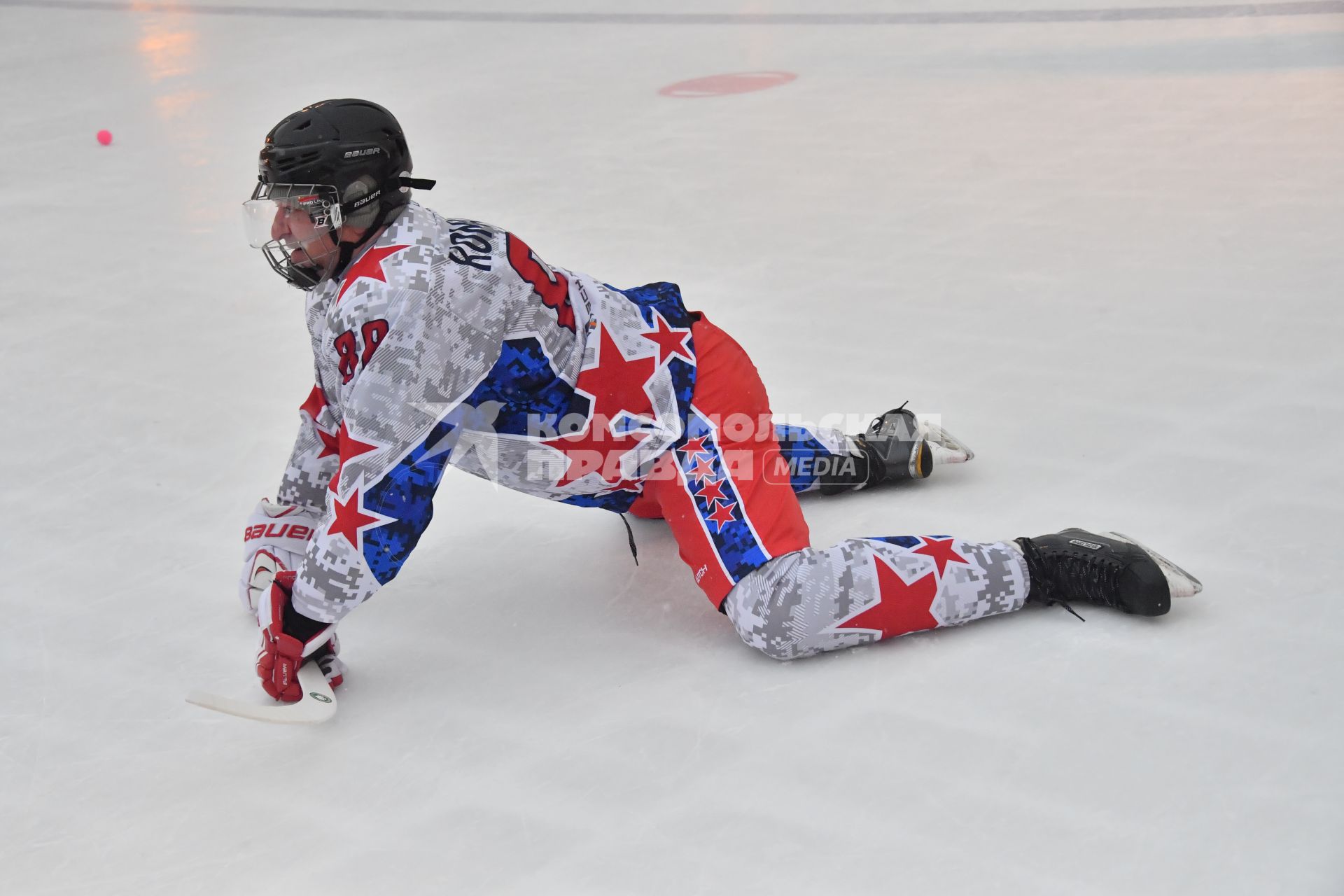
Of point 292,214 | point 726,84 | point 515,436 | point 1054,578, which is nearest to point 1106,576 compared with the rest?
point 1054,578

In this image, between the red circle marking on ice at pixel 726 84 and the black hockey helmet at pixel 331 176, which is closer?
the black hockey helmet at pixel 331 176

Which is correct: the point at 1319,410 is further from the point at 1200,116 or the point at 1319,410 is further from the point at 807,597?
the point at 1200,116

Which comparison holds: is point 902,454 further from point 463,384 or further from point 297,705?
point 297,705

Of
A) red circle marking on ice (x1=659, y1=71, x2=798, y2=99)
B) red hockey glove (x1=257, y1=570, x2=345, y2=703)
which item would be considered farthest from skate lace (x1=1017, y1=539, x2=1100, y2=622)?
red circle marking on ice (x1=659, y1=71, x2=798, y2=99)

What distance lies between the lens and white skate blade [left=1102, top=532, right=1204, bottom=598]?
2.13 metres

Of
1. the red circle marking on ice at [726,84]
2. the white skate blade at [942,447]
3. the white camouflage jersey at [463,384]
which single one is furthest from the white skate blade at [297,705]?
the red circle marking on ice at [726,84]

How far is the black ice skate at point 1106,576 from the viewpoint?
82.7 inches

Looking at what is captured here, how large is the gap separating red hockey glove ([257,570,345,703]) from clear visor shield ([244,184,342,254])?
1.69 ft

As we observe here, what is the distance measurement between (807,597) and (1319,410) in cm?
137

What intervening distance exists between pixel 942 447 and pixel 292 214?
1.35 metres

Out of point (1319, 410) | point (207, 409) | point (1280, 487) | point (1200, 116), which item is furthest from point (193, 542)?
point (1200, 116)

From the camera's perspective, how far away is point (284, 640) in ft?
6.48

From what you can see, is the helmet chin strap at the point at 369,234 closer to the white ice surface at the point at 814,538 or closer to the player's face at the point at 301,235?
the player's face at the point at 301,235

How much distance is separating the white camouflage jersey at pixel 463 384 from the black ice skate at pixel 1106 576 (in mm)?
643
